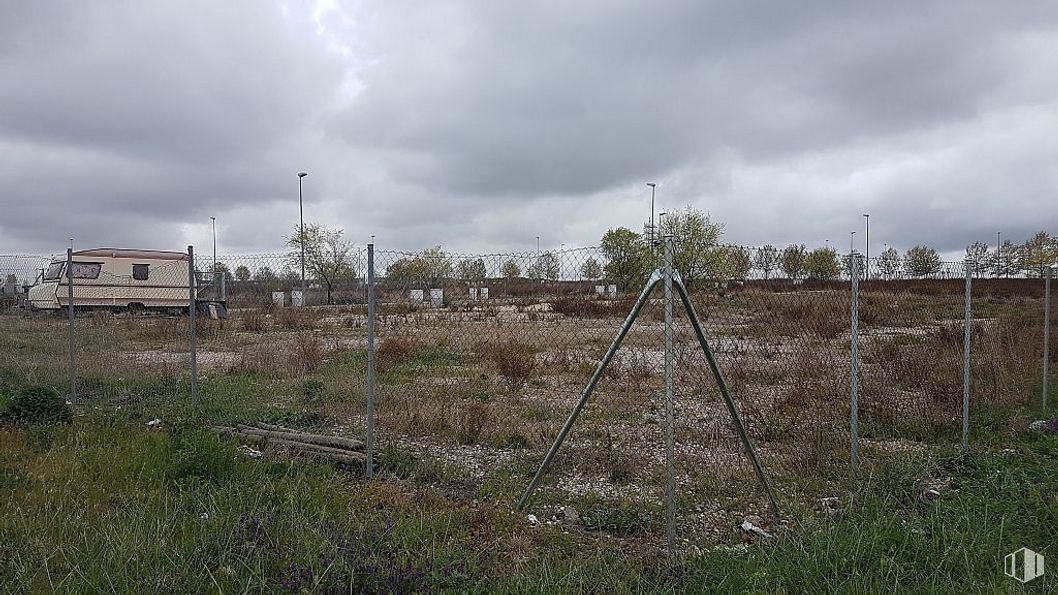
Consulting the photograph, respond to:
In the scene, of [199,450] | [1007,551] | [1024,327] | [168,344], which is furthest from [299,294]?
[1024,327]

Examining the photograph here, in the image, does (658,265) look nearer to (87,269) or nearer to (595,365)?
(595,365)

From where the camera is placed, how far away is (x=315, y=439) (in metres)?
5.73

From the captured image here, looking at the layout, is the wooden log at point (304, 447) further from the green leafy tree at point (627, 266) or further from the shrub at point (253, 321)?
the green leafy tree at point (627, 266)

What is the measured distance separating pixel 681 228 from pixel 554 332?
34.5 metres

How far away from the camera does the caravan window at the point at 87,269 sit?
21.0m

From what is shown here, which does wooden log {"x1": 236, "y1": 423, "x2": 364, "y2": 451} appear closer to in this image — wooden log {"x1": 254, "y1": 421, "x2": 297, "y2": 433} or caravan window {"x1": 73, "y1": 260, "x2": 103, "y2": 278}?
wooden log {"x1": 254, "y1": 421, "x2": 297, "y2": 433}

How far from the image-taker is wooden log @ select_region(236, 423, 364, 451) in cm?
554

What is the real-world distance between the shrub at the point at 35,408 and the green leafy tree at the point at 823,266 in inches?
310

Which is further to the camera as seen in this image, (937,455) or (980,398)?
(980,398)

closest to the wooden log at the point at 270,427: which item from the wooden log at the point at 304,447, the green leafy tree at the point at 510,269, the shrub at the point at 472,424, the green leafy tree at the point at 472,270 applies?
the wooden log at the point at 304,447

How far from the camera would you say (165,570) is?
10.6 feet

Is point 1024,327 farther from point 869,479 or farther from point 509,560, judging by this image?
point 509,560

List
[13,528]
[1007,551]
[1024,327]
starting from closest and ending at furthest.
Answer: [1007,551]
[13,528]
[1024,327]

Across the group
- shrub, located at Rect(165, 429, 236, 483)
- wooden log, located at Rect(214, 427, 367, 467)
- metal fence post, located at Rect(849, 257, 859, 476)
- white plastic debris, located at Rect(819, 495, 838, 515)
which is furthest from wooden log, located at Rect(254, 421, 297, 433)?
metal fence post, located at Rect(849, 257, 859, 476)
